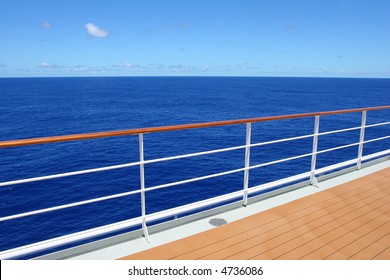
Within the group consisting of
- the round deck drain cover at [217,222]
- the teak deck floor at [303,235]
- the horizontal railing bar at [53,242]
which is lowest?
the round deck drain cover at [217,222]

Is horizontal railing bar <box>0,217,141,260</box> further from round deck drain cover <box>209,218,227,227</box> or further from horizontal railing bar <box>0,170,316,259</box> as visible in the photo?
round deck drain cover <box>209,218,227,227</box>

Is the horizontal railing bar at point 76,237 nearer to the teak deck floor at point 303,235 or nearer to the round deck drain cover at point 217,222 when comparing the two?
the round deck drain cover at point 217,222

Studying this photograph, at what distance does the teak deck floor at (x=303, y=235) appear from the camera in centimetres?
237

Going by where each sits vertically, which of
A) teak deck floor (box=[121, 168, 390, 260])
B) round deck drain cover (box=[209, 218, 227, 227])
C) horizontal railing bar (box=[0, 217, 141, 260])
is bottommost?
round deck drain cover (box=[209, 218, 227, 227])

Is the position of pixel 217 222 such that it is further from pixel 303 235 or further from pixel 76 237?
pixel 76 237

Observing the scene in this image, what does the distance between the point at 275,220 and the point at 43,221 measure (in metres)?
10.1

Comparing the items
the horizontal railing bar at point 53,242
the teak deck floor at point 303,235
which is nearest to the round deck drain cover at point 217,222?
the teak deck floor at point 303,235

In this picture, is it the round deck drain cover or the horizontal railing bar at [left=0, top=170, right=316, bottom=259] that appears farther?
the round deck drain cover

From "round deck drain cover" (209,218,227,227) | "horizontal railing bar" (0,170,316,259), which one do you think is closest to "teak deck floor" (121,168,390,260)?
"round deck drain cover" (209,218,227,227)

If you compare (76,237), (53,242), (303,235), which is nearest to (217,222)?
(303,235)

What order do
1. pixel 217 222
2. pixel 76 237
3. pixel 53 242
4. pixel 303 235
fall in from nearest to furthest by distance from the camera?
pixel 53 242, pixel 76 237, pixel 303 235, pixel 217 222

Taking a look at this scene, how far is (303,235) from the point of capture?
8.67 feet

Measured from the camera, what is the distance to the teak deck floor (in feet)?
7.76

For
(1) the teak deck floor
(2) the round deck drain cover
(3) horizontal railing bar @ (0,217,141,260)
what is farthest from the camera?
(2) the round deck drain cover
